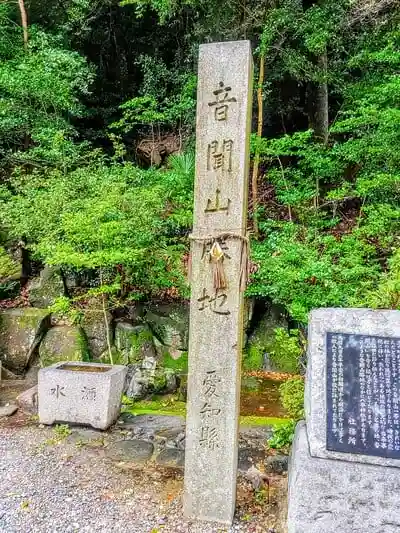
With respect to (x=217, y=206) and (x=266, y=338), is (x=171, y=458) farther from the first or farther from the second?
(x=266, y=338)

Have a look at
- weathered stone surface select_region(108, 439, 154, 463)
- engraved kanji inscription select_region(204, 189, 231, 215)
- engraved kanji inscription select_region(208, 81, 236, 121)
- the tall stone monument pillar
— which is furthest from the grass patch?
engraved kanji inscription select_region(208, 81, 236, 121)

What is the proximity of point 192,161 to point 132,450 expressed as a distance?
5798mm

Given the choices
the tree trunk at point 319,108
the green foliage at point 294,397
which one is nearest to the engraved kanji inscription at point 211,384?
the green foliage at point 294,397

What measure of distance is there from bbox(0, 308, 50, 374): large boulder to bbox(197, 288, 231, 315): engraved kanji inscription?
462cm

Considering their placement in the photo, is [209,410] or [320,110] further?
[320,110]

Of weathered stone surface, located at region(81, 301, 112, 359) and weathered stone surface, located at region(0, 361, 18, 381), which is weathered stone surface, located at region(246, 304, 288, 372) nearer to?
weathered stone surface, located at region(81, 301, 112, 359)

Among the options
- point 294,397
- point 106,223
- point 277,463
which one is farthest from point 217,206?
point 106,223

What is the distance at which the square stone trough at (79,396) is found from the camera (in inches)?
161

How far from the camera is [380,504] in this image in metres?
2.29

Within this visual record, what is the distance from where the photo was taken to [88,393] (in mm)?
4102

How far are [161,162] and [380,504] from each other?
9416 mm

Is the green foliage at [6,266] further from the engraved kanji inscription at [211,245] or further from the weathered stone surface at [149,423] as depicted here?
the engraved kanji inscription at [211,245]

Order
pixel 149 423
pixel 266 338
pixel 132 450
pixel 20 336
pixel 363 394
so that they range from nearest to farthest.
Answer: pixel 363 394 → pixel 132 450 → pixel 149 423 → pixel 20 336 → pixel 266 338

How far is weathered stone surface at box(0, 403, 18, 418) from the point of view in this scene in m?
4.61
